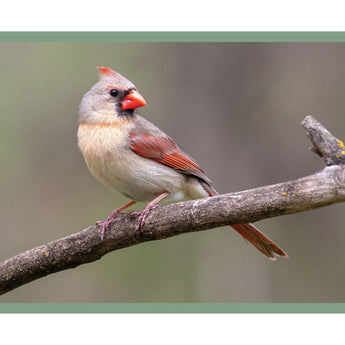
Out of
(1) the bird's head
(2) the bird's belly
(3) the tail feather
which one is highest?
(1) the bird's head

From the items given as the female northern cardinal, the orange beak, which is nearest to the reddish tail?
the female northern cardinal

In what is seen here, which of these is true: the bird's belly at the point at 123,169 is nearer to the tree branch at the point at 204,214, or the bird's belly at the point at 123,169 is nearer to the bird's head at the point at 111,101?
the bird's head at the point at 111,101

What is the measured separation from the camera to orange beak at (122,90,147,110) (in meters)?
4.01

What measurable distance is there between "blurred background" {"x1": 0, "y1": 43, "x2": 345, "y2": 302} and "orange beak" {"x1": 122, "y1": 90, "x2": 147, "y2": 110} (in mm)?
1419

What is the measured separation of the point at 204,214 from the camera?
3084 mm

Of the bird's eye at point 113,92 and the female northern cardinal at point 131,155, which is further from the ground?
the bird's eye at point 113,92

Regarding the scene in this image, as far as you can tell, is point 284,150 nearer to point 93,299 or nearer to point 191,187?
point 191,187

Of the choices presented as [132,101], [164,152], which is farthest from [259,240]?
[132,101]

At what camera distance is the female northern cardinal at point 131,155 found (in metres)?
3.86

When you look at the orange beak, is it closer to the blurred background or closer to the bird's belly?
the bird's belly

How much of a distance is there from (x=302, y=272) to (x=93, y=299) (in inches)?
80.9

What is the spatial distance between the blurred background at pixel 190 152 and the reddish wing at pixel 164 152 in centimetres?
164
